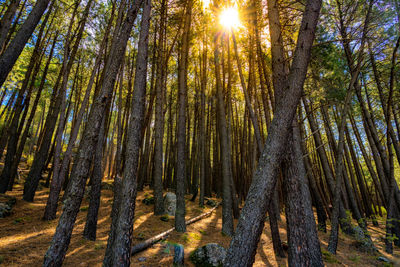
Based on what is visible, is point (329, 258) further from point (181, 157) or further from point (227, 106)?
point (227, 106)

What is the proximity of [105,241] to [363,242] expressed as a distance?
8692 millimetres

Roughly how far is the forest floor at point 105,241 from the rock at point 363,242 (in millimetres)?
247

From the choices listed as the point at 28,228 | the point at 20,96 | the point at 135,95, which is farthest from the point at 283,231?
the point at 20,96

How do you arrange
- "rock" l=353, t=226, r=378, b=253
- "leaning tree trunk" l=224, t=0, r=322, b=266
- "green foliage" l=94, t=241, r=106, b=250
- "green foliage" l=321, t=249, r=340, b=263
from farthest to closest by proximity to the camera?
1. "rock" l=353, t=226, r=378, b=253
2. "green foliage" l=321, t=249, r=340, b=263
3. "green foliage" l=94, t=241, r=106, b=250
4. "leaning tree trunk" l=224, t=0, r=322, b=266

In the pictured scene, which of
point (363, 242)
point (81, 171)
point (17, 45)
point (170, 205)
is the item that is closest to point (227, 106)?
point (170, 205)

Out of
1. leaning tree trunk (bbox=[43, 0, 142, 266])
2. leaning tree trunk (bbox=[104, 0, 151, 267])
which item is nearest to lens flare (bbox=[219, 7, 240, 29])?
leaning tree trunk (bbox=[104, 0, 151, 267])

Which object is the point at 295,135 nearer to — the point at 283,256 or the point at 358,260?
the point at 283,256

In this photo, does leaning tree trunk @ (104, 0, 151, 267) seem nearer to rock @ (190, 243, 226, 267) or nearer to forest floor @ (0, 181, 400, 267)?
forest floor @ (0, 181, 400, 267)

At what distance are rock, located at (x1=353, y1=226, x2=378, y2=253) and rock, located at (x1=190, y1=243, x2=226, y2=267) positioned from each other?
19.3 ft

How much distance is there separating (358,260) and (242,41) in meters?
8.77

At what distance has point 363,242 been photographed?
6.68 metres

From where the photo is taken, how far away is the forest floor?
4.02 meters

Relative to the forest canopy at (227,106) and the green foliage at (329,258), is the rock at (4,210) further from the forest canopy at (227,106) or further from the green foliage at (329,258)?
the green foliage at (329,258)

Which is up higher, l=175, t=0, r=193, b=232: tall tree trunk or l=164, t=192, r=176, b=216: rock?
l=175, t=0, r=193, b=232: tall tree trunk
